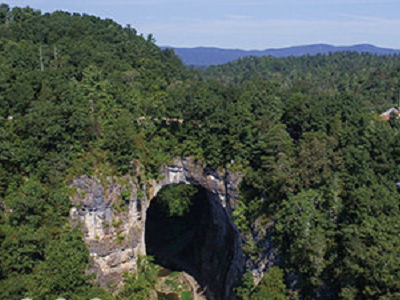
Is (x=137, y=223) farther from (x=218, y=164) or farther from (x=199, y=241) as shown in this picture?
(x=199, y=241)

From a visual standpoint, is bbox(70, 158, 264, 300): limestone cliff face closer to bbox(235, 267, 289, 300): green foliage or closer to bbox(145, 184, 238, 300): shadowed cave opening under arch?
bbox(145, 184, 238, 300): shadowed cave opening under arch

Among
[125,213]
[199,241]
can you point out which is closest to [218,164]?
[125,213]

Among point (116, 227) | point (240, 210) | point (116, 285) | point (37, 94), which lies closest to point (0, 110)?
point (37, 94)

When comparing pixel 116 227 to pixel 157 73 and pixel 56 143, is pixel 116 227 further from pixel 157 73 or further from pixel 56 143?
pixel 157 73

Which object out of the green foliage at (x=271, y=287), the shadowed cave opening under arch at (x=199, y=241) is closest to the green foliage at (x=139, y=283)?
the shadowed cave opening under arch at (x=199, y=241)

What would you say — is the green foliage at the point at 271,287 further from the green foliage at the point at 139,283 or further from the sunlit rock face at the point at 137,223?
the green foliage at the point at 139,283

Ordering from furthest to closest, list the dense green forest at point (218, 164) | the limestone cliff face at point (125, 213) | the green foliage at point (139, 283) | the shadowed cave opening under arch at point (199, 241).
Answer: the shadowed cave opening under arch at point (199, 241)
the green foliage at point (139, 283)
the limestone cliff face at point (125, 213)
the dense green forest at point (218, 164)
